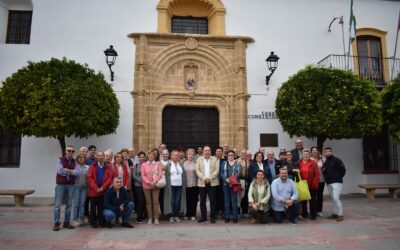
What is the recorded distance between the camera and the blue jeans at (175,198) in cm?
657

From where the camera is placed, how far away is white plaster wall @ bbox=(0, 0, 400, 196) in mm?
9836

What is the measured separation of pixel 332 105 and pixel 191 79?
4.55m

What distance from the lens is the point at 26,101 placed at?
8.14m

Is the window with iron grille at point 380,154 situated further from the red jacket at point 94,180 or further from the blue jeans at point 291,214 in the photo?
the red jacket at point 94,180

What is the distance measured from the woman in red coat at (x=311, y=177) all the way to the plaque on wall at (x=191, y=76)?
4.94m

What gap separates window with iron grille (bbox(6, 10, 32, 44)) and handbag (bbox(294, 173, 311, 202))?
9.88 metres

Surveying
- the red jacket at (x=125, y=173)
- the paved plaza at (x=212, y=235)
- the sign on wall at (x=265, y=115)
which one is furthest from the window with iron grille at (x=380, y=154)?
the red jacket at (x=125, y=173)

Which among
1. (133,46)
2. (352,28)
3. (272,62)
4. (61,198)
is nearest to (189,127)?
(133,46)

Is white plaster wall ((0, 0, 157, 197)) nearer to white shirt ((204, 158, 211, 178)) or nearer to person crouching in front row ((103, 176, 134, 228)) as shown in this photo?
person crouching in front row ((103, 176, 134, 228))

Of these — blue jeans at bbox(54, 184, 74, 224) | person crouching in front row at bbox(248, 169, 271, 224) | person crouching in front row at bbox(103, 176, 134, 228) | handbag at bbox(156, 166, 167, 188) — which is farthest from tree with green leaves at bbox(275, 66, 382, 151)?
blue jeans at bbox(54, 184, 74, 224)

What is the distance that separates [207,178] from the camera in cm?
646

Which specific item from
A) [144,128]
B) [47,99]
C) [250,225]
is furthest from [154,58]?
[250,225]

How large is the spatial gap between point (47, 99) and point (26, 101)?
23.2 inches

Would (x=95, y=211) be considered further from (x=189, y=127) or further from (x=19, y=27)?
(x=19, y=27)
